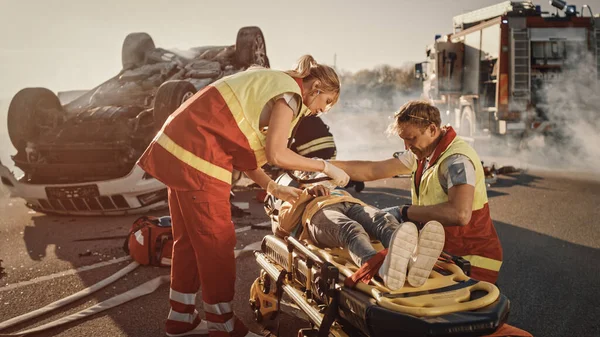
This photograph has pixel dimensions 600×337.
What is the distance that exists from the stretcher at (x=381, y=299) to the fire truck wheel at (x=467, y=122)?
999 cm

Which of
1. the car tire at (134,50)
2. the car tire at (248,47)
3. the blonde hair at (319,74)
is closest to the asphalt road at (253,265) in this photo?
the blonde hair at (319,74)

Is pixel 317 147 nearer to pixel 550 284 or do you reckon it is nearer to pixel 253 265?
pixel 253 265

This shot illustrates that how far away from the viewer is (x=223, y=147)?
2.84 metres

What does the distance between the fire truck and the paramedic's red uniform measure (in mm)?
9083

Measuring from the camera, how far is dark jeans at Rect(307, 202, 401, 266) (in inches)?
104

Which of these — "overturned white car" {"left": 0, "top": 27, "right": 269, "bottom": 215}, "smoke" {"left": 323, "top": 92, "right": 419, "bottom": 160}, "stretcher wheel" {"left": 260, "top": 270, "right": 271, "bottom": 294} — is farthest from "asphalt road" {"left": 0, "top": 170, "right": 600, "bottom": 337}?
"smoke" {"left": 323, "top": 92, "right": 419, "bottom": 160}

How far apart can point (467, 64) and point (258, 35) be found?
251 inches

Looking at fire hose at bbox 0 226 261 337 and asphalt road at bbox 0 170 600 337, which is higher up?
fire hose at bbox 0 226 261 337

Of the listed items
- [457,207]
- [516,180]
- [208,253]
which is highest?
[457,207]

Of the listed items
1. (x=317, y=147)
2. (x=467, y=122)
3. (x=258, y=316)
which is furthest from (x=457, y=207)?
(x=467, y=122)

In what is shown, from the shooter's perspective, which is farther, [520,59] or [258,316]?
[520,59]

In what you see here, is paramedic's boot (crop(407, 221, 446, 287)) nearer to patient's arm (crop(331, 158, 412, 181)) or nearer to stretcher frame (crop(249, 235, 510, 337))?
stretcher frame (crop(249, 235, 510, 337))

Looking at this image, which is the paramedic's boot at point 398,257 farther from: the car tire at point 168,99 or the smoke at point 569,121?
the smoke at point 569,121

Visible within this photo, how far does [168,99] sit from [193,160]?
3.49 meters
